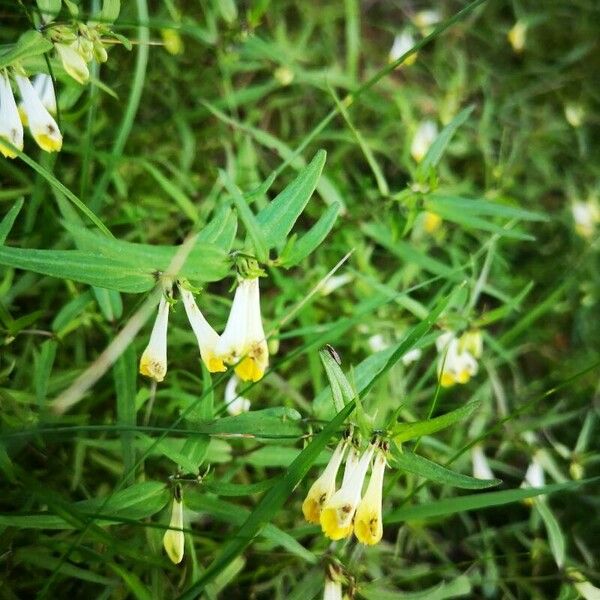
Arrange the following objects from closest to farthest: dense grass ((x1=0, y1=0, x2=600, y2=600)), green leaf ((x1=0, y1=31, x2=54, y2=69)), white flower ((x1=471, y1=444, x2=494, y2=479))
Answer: green leaf ((x1=0, y1=31, x2=54, y2=69)) < dense grass ((x1=0, y1=0, x2=600, y2=600)) < white flower ((x1=471, y1=444, x2=494, y2=479))

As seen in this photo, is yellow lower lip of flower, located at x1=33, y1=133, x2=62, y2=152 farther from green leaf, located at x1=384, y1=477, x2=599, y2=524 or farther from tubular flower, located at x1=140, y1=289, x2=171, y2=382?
green leaf, located at x1=384, y1=477, x2=599, y2=524

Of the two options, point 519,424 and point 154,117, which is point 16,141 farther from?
point 519,424

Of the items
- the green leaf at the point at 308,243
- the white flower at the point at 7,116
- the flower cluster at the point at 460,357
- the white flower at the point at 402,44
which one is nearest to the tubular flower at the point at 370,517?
the green leaf at the point at 308,243

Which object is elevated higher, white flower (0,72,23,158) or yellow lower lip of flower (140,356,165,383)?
white flower (0,72,23,158)

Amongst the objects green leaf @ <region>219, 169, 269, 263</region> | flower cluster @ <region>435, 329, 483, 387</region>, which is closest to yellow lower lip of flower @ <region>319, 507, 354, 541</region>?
green leaf @ <region>219, 169, 269, 263</region>

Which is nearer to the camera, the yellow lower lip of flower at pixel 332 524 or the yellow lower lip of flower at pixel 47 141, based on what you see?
the yellow lower lip of flower at pixel 332 524

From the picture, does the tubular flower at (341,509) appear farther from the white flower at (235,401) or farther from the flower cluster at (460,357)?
the flower cluster at (460,357)

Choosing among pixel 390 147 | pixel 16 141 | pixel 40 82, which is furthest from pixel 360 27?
pixel 16 141
